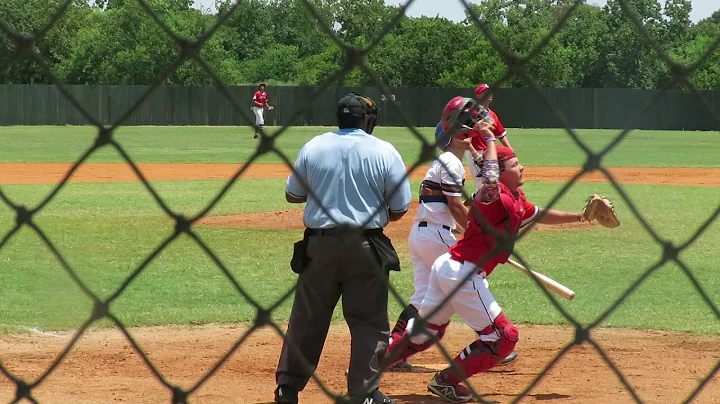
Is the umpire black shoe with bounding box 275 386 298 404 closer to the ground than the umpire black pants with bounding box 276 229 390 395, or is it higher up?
closer to the ground

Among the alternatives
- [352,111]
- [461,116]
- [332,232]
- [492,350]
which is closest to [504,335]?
[492,350]

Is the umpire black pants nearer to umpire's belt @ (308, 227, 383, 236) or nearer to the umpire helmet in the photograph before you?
umpire's belt @ (308, 227, 383, 236)

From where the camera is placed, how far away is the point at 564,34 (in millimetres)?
48688

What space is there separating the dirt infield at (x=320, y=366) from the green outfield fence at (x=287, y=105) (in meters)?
36.5

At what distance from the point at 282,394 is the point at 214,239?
5913mm

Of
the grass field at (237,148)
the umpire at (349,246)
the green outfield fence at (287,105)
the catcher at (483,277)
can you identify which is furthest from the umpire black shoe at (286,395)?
the green outfield fence at (287,105)

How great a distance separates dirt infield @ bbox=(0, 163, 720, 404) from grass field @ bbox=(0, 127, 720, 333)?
36 centimetres

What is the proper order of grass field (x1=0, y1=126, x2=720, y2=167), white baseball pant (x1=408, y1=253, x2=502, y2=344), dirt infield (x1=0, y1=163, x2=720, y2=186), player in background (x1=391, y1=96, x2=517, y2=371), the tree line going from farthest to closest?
the tree line
grass field (x1=0, y1=126, x2=720, y2=167)
dirt infield (x1=0, y1=163, x2=720, y2=186)
player in background (x1=391, y1=96, x2=517, y2=371)
white baseball pant (x1=408, y1=253, x2=502, y2=344)

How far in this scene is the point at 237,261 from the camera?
377 inches

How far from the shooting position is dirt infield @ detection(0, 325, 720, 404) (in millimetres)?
5418

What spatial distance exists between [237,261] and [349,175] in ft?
16.1

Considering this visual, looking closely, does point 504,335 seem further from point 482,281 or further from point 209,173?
point 209,173

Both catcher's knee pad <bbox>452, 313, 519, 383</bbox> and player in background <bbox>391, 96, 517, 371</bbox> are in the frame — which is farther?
player in background <bbox>391, 96, 517, 371</bbox>

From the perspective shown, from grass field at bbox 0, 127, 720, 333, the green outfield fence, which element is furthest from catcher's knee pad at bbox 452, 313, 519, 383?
the green outfield fence
